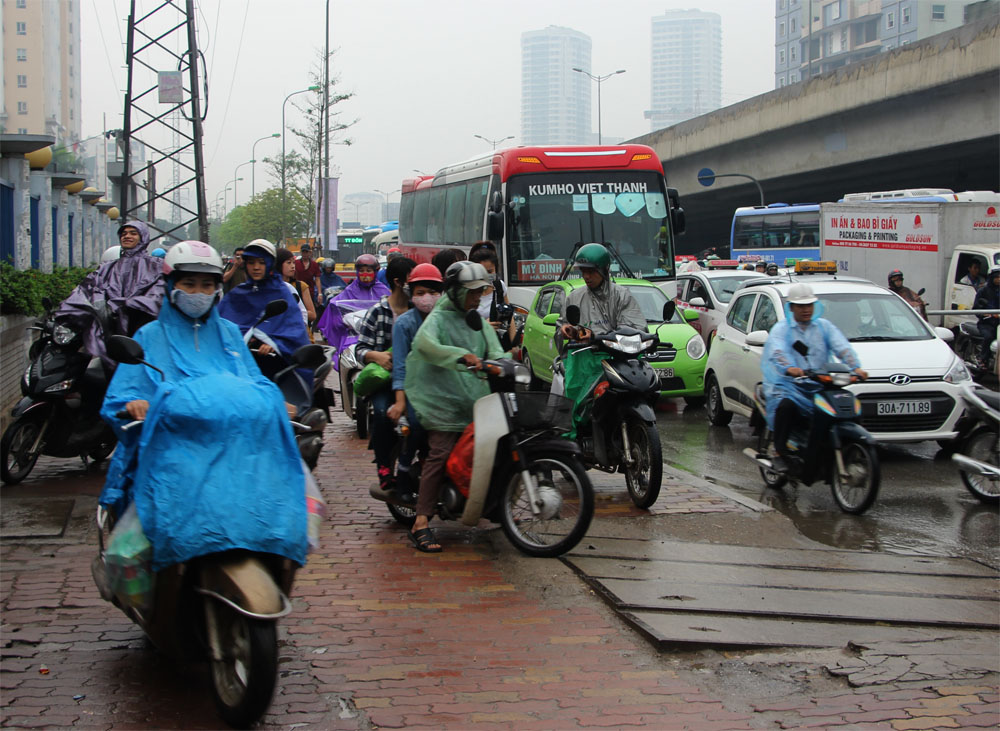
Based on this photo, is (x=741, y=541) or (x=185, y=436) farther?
(x=741, y=541)

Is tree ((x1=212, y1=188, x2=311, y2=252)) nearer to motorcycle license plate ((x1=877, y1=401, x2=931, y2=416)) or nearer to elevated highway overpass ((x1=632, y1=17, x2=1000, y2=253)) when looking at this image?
elevated highway overpass ((x1=632, y1=17, x2=1000, y2=253))

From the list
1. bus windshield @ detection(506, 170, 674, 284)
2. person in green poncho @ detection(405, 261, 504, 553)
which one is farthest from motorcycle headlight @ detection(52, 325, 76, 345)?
bus windshield @ detection(506, 170, 674, 284)

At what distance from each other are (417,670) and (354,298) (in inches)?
302

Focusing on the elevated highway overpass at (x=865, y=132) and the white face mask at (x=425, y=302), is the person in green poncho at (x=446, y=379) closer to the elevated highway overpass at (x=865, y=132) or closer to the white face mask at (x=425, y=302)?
the white face mask at (x=425, y=302)

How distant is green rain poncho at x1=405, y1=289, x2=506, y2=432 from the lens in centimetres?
656

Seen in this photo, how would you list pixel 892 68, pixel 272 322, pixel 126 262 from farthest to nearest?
pixel 892 68
pixel 126 262
pixel 272 322

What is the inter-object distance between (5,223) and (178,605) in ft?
35.5

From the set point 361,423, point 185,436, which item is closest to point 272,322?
point 185,436

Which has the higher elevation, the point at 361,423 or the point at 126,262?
the point at 126,262

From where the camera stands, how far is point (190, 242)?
4863 mm

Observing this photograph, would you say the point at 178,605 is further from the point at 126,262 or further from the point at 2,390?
the point at 2,390

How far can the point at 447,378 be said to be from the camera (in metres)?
6.64

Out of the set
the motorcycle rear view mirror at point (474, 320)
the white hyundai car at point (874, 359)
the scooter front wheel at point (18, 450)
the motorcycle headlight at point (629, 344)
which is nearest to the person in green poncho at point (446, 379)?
the motorcycle rear view mirror at point (474, 320)

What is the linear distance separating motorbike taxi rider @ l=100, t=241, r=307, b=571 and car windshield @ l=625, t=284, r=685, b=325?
9.76m
